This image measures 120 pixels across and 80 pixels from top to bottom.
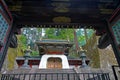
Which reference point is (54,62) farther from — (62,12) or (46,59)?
(62,12)

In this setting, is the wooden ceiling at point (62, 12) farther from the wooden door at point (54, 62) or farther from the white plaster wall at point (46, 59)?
the wooden door at point (54, 62)

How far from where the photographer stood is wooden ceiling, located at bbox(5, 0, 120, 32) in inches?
132

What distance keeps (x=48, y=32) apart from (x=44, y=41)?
7.61 metres

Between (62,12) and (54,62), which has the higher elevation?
(54,62)

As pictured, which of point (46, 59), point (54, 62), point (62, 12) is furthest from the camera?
point (54, 62)

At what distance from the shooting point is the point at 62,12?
363cm

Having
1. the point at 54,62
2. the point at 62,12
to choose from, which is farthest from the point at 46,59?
the point at 62,12

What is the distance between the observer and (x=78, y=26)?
390 centimetres

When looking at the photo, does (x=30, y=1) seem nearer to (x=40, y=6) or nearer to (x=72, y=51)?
(x=40, y=6)

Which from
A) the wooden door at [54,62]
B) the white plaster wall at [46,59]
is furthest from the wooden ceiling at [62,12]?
the wooden door at [54,62]

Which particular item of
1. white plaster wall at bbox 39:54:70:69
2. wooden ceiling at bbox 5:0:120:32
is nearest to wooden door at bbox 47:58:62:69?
white plaster wall at bbox 39:54:70:69

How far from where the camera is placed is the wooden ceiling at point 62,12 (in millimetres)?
3348

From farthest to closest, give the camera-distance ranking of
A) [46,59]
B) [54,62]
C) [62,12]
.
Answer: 1. [54,62]
2. [46,59]
3. [62,12]

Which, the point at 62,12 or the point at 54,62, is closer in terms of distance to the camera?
the point at 62,12
